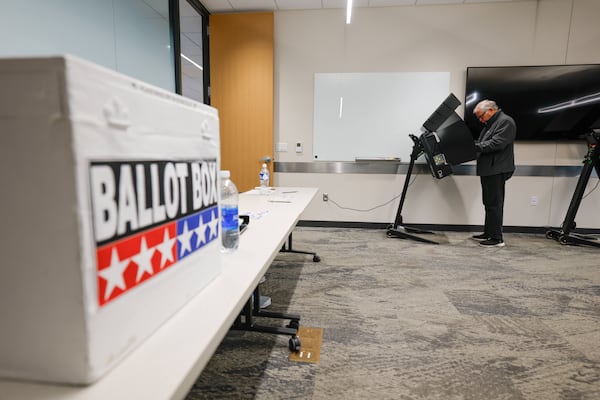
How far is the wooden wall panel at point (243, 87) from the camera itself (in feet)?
12.6

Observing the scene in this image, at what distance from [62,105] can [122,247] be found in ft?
0.56

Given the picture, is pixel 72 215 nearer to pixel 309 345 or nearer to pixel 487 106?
pixel 309 345

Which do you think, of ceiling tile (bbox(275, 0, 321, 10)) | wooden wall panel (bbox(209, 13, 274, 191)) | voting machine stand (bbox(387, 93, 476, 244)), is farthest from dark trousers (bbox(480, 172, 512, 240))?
ceiling tile (bbox(275, 0, 321, 10))

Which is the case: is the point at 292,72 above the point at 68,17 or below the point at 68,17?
above

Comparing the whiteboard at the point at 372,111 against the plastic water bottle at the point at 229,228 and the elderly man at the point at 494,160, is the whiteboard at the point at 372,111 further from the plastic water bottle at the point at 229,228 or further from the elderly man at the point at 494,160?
the plastic water bottle at the point at 229,228

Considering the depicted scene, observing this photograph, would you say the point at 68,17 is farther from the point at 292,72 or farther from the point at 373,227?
the point at 373,227

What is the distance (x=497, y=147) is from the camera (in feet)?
10.2

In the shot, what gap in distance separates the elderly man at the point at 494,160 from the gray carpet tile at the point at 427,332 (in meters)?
0.45

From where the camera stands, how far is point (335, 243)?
10.9 feet

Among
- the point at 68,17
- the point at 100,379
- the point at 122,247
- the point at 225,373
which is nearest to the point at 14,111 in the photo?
the point at 122,247

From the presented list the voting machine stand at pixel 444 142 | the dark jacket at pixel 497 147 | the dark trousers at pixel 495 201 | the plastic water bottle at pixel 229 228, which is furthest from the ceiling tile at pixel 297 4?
the plastic water bottle at pixel 229 228

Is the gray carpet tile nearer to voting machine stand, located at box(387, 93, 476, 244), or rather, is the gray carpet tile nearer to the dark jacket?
the dark jacket

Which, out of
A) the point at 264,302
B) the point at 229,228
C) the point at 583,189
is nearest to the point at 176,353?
the point at 229,228

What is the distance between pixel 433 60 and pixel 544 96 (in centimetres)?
127
